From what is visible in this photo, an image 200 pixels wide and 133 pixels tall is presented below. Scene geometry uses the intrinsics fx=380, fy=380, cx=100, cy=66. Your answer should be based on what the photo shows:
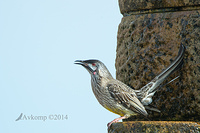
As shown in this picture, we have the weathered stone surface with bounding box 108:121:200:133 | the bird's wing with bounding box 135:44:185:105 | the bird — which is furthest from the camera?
the bird

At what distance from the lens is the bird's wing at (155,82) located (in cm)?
430

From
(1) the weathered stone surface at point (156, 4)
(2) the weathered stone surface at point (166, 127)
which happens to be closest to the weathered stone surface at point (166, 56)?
(1) the weathered stone surface at point (156, 4)

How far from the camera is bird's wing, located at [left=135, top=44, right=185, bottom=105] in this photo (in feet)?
14.1

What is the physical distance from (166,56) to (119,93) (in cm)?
70

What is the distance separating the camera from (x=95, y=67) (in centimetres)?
457

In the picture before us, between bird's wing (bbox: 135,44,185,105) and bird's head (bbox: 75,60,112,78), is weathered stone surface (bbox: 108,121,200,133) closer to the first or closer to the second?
bird's wing (bbox: 135,44,185,105)

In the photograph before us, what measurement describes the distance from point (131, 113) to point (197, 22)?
1308 mm

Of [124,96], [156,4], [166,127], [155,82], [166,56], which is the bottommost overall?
[166,127]

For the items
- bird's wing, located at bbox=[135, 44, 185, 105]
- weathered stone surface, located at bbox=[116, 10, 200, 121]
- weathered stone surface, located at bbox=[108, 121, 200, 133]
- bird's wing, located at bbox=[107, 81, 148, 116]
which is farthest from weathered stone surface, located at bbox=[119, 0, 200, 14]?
weathered stone surface, located at bbox=[108, 121, 200, 133]

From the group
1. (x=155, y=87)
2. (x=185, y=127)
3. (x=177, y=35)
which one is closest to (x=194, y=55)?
(x=177, y=35)

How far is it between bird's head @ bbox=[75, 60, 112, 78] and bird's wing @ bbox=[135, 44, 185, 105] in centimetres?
47

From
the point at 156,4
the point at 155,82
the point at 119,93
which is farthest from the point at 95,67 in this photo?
the point at 156,4

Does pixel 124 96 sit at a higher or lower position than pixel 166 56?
lower

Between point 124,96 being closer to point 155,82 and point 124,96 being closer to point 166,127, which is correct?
point 155,82
